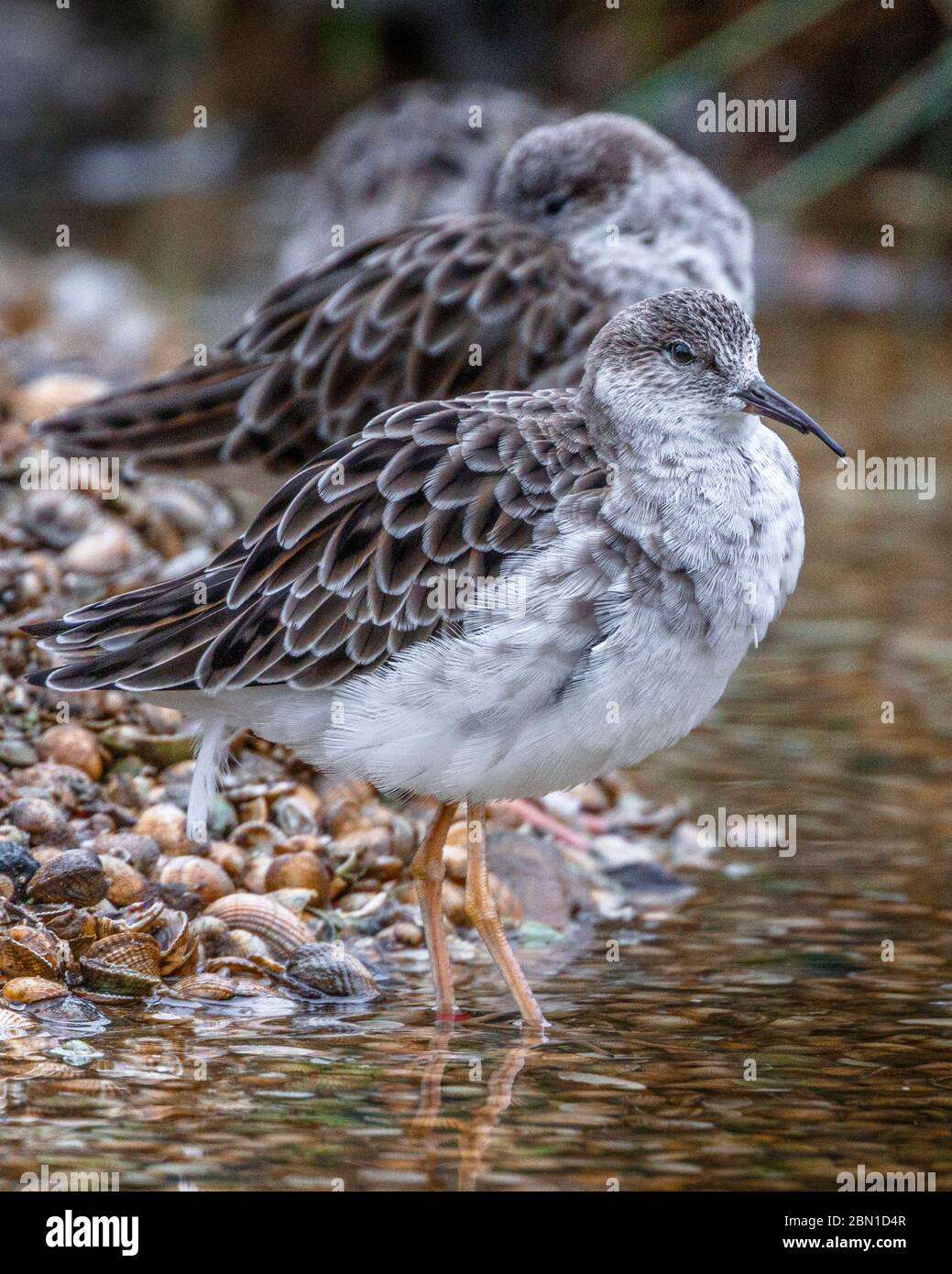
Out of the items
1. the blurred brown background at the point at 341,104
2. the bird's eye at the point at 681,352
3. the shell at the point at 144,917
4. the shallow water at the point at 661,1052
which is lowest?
the shallow water at the point at 661,1052

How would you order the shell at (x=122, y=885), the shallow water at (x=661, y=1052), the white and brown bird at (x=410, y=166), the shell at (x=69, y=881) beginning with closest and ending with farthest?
the shallow water at (x=661, y=1052) < the shell at (x=69, y=881) < the shell at (x=122, y=885) < the white and brown bird at (x=410, y=166)

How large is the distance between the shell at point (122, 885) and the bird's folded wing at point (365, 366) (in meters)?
2.47

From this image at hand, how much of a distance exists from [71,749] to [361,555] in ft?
5.12

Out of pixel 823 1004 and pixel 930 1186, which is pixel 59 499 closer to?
pixel 823 1004

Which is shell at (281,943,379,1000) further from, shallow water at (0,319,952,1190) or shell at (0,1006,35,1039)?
shell at (0,1006,35,1039)

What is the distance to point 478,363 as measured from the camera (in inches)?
332

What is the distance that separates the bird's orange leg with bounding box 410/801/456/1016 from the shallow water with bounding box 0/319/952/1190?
4.3 inches

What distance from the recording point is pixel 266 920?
6406 mm

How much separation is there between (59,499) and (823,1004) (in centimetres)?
444

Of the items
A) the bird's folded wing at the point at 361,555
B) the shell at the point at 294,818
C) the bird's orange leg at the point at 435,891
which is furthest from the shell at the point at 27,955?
the shell at the point at 294,818

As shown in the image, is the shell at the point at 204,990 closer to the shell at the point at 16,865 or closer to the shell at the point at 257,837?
the shell at the point at 16,865

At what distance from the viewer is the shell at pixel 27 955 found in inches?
234

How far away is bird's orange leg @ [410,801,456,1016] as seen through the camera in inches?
248

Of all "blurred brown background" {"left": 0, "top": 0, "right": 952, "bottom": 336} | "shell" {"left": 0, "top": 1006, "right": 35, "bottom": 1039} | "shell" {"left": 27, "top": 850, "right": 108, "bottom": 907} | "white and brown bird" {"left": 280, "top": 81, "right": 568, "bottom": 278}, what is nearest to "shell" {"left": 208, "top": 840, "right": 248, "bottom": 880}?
"shell" {"left": 27, "top": 850, "right": 108, "bottom": 907}
